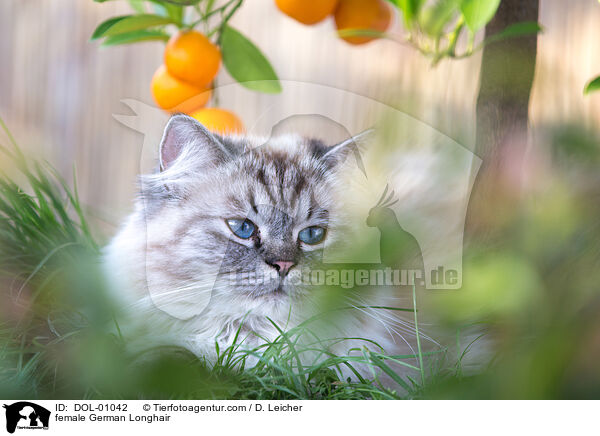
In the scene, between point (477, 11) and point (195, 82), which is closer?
point (477, 11)

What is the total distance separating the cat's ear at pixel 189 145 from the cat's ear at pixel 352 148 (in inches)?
5.7

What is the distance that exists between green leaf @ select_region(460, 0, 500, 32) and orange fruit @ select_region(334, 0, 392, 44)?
0.69 ft

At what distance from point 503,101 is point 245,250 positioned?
404 mm

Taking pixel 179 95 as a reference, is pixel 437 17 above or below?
above

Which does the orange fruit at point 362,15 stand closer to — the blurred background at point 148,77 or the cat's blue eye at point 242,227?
the blurred background at point 148,77

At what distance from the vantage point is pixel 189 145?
29.1 inches

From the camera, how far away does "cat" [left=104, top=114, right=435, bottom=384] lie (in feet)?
2.29

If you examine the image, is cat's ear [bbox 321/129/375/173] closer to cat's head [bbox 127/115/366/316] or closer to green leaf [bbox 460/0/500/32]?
cat's head [bbox 127/115/366/316]

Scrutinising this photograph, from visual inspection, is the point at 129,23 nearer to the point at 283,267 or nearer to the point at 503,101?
the point at 283,267
